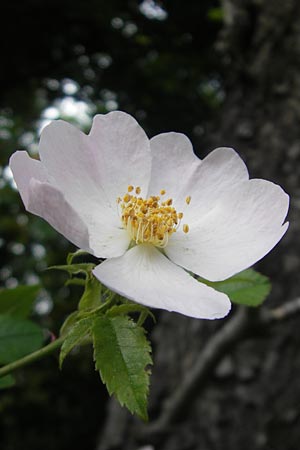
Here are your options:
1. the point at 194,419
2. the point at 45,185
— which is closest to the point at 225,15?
the point at 194,419

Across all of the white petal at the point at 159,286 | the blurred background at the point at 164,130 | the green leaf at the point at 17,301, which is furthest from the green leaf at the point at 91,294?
the blurred background at the point at 164,130

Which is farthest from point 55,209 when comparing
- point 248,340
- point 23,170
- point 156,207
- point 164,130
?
point 164,130

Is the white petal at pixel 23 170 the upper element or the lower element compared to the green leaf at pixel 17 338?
upper

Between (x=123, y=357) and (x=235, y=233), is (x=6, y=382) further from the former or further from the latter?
(x=235, y=233)

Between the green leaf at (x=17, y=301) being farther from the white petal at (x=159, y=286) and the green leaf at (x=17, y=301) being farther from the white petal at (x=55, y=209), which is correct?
the white petal at (x=55, y=209)

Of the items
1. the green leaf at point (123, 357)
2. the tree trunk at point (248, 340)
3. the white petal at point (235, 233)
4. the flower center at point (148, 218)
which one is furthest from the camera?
the tree trunk at point (248, 340)

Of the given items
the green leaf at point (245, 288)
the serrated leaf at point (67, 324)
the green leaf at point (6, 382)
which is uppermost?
the serrated leaf at point (67, 324)

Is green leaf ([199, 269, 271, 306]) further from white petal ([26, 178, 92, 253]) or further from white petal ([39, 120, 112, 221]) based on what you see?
white petal ([26, 178, 92, 253])
